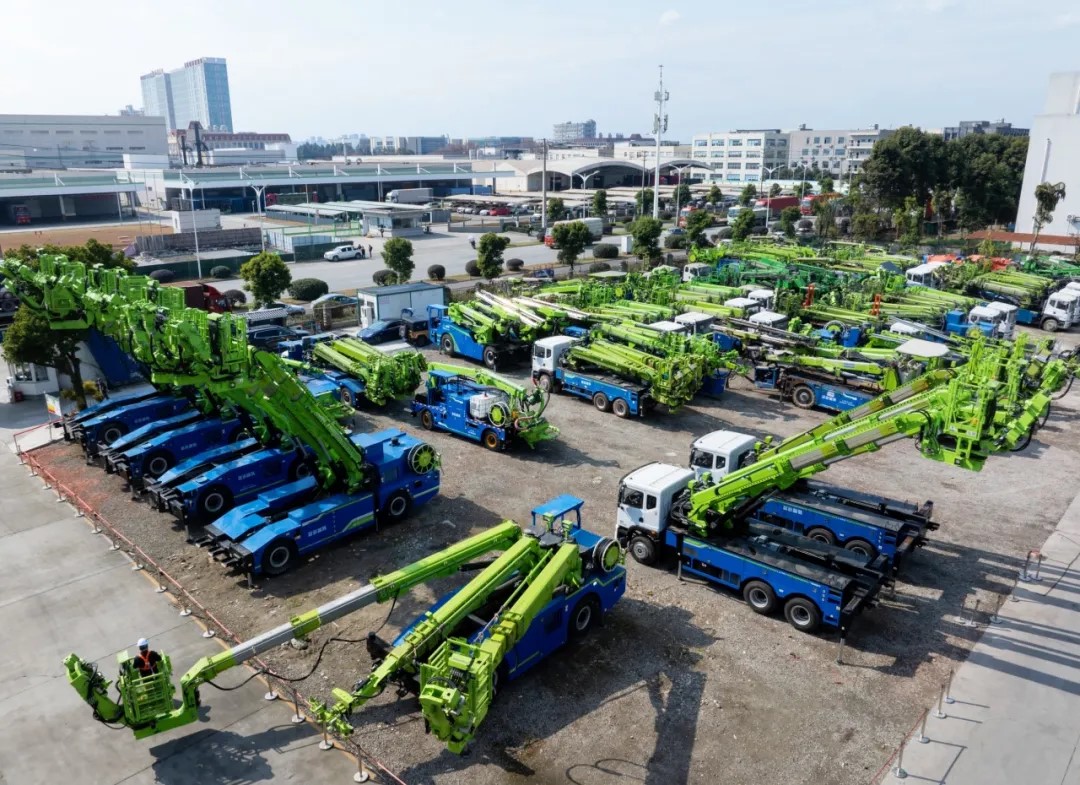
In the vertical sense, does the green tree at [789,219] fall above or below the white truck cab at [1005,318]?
above

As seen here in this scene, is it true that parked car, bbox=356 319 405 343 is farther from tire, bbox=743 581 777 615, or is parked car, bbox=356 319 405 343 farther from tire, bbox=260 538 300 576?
tire, bbox=743 581 777 615

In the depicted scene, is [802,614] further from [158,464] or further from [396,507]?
[158,464]

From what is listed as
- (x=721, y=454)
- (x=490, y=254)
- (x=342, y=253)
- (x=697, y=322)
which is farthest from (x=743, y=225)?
(x=721, y=454)

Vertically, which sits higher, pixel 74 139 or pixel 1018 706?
pixel 74 139

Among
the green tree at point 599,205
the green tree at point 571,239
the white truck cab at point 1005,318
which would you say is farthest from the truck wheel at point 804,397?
the green tree at point 599,205

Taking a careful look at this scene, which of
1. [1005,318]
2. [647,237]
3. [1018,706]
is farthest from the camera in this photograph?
[647,237]

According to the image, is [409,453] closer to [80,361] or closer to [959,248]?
[80,361]

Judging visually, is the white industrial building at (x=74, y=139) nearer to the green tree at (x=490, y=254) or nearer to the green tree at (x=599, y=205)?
→ the green tree at (x=599, y=205)
